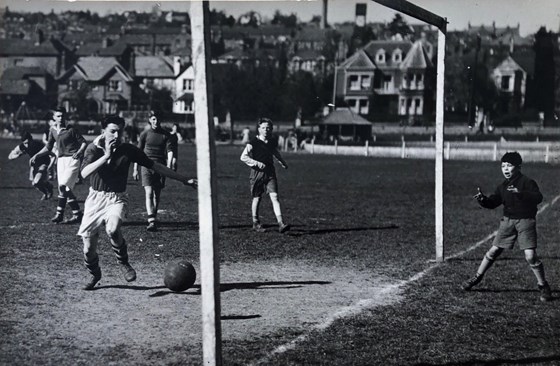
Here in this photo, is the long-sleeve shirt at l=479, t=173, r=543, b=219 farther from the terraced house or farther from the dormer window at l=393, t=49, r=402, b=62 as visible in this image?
the dormer window at l=393, t=49, r=402, b=62

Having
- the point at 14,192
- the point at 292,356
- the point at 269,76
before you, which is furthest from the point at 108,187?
the point at 269,76

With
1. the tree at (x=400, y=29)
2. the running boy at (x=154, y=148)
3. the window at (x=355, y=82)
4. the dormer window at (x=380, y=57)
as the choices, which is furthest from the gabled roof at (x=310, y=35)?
the running boy at (x=154, y=148)

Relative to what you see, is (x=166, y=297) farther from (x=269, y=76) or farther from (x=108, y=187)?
A: (x=269, y=76)

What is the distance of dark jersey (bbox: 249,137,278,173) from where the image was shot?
11609mm

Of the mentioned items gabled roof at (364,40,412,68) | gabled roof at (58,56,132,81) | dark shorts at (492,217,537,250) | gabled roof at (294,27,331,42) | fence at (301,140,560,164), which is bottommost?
fence at (301,140,560,164)

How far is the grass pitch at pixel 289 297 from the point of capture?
5.41m

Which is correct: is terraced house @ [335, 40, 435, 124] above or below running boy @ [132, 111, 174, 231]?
above

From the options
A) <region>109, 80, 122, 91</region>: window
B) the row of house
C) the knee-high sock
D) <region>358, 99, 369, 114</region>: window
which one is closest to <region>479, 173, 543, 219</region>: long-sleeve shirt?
the knee-high sock

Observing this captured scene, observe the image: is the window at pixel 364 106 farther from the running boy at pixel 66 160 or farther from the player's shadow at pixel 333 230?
the running boy at pixel 66 160

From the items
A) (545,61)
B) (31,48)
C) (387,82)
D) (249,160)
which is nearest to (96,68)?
(31,48)

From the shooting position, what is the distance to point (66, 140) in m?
11.8

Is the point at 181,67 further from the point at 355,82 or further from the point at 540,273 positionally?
the point at 355,82

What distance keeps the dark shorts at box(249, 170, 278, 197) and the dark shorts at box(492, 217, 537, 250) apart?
4.93m

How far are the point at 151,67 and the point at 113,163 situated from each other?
2027 centimetres
